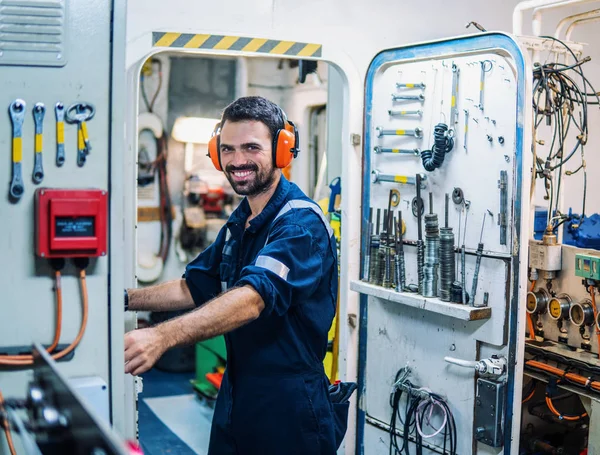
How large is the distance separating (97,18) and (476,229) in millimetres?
2153

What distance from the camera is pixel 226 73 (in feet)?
24.6

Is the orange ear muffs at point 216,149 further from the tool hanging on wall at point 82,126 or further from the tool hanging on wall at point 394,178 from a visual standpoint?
the tool hanging on wall at point 82,126

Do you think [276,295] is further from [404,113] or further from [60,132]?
[404,113]

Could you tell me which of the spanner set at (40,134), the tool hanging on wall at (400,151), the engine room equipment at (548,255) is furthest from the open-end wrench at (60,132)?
the engine room equipment at (548,255)

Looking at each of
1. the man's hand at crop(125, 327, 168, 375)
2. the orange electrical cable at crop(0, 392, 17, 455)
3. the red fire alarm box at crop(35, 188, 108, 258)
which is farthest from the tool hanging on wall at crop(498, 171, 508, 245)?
the orange electrical cable at crop(0, 392, 17, 455)

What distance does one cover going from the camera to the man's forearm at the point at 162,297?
2.89 meters

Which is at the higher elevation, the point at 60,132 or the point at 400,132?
the point at 400,132

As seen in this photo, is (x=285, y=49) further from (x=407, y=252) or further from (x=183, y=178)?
(x=183, y=178)

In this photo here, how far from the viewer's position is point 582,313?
3645 millimetres

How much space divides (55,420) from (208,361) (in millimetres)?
4763

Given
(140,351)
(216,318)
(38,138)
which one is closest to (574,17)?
(216,318)

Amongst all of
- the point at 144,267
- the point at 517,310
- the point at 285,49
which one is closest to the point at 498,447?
the point at 517,310

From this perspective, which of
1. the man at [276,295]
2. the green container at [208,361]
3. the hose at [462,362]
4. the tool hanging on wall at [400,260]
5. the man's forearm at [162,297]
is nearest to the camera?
the man at [276,295]

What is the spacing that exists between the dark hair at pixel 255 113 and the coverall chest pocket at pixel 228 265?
46 cm
